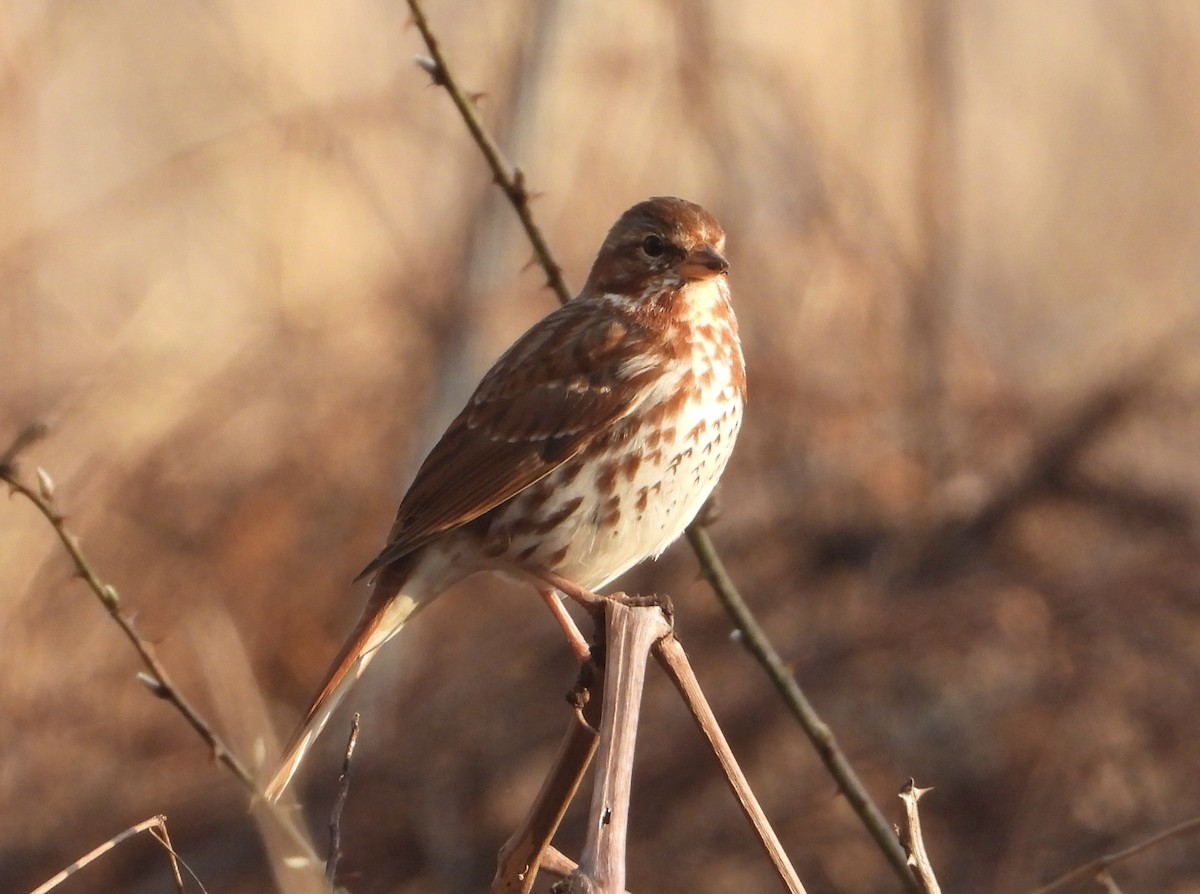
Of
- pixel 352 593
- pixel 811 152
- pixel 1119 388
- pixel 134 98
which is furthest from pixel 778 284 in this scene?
pixel 134 98

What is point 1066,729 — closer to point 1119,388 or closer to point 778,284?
point 1119,388

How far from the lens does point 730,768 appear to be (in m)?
2.37

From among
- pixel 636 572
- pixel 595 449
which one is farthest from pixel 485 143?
pixel 636 572

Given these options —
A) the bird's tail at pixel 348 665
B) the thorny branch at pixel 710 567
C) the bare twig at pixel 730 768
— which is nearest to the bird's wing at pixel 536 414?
the bird's tail at pixel 348 665

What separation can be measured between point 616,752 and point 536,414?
1992 mm

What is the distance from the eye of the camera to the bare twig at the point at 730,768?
2320mm

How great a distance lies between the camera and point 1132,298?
10453 millimetres

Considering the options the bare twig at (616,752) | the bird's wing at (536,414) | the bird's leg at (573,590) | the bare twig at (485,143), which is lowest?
the bird's leg at (573,590)

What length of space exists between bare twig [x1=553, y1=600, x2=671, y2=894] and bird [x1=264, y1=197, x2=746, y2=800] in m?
1.20

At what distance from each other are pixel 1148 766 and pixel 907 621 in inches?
44.0

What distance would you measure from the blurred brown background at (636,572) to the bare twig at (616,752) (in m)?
3.75

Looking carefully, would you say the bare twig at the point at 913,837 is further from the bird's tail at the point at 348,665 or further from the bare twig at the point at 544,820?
the bird's tail at the point at 348,665

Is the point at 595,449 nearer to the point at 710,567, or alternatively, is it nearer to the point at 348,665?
the point at 710,567

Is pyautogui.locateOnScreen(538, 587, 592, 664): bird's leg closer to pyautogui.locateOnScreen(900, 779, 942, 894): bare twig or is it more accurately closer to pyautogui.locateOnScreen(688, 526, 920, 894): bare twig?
pyautogui.locateOnScreen(688, 526, 920, 894): bare twig
